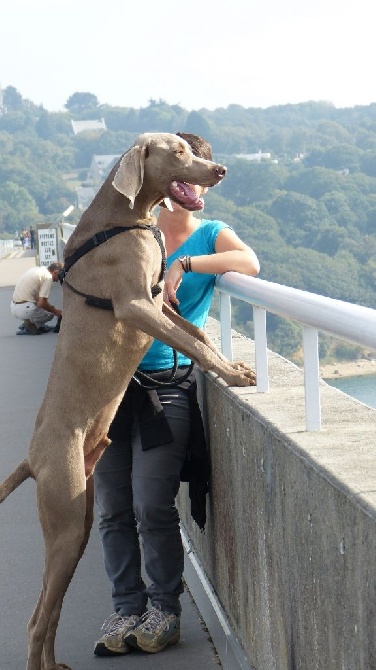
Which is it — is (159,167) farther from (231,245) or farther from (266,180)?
(266,180)

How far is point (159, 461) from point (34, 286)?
1429cm

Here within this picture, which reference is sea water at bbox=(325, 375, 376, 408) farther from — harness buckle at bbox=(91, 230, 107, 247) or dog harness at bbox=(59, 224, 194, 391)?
harness buckle at bbox=(91, 230, 107, 247)

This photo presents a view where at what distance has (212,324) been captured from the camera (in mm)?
7008

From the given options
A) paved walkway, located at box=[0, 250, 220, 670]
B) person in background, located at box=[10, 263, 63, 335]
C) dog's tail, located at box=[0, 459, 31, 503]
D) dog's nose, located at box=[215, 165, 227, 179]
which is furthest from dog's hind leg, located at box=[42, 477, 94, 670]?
person in background, located at box=[10, 263, 63, 335]

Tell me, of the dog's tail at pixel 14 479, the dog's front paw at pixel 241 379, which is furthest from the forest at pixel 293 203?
the dog's tail at pixel 14 479

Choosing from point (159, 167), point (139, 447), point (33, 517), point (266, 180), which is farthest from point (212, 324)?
point (266, 180)

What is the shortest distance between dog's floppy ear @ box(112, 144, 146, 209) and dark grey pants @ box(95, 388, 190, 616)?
0.98 m

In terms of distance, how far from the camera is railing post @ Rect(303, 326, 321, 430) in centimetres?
→ 362

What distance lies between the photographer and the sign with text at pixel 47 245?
1020 inches

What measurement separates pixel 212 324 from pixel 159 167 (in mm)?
2543

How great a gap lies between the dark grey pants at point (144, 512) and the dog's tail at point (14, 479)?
0.53 metres

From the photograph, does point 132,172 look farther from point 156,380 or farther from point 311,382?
point 311,382

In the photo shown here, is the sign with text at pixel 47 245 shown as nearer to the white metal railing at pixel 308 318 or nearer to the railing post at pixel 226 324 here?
the railing post at pixel 226 324

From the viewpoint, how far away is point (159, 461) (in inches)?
197
